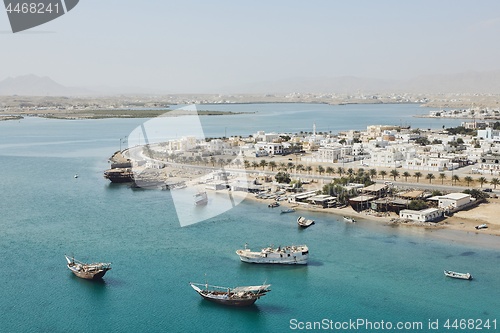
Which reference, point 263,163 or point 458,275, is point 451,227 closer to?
point 458,275

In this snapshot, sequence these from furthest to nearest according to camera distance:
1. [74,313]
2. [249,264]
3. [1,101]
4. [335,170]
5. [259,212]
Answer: [1,101] → [335,170] → [259,212] → [249,264] → [74,313]

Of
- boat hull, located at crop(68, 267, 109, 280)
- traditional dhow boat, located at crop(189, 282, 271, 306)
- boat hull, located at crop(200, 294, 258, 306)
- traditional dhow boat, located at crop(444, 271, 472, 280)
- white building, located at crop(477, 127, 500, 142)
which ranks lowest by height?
white building, located at crop(477, 127, 500, 142)

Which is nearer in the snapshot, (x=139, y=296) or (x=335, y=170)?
(x=139, y=296)

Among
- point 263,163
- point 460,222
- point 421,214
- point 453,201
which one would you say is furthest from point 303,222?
point 263,163

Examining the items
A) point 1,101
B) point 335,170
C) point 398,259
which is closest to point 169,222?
point 398,259

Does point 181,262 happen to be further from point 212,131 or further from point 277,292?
point 212,131

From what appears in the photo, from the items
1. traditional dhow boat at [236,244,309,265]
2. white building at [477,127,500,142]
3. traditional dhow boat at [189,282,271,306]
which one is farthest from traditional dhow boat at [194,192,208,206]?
white building at [477,127,500,142]

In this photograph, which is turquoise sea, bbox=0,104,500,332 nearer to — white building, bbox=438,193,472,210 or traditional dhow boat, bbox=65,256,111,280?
traditional dhow boat, bbox=65,256,111,280
